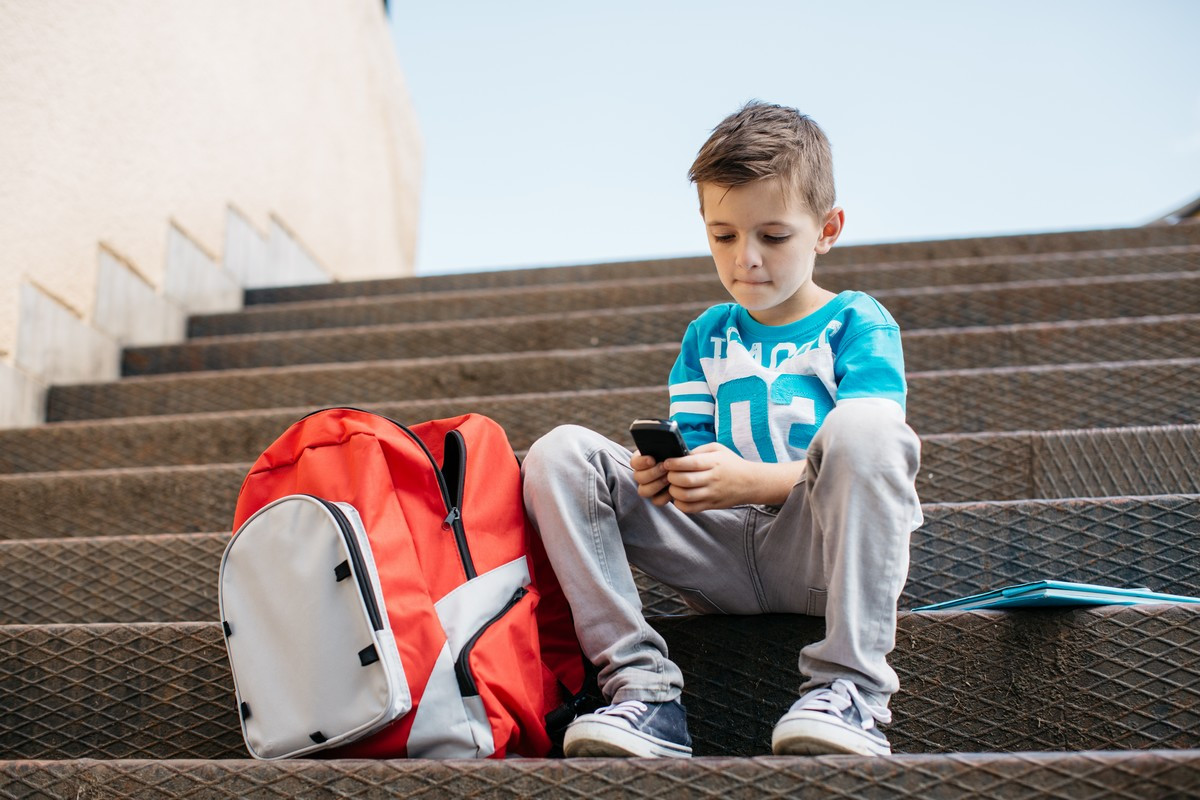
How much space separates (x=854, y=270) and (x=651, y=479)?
2028 mm

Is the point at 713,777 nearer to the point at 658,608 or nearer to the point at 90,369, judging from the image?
the point at 658,608

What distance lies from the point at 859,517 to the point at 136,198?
2889 millimetres

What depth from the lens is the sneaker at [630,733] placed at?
1184mm

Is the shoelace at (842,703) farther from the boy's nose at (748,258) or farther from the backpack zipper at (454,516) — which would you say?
the boy's nose at (748,258)

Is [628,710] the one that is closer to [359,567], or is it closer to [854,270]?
[359,567]

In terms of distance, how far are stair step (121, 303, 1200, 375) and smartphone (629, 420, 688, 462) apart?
137 cm

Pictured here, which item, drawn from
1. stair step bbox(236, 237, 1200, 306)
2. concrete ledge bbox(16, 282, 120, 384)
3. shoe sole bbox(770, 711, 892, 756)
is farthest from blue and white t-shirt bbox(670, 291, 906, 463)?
concrete ledge bbox(16, 282, 120, 384)

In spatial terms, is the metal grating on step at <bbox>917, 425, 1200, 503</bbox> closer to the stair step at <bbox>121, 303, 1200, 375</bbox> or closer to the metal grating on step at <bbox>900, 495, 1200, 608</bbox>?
the metal grating on step at <bbox>900, 495, 1200, 608</bbox>

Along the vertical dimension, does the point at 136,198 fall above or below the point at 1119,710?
above

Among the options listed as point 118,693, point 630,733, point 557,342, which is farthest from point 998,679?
point 557,342

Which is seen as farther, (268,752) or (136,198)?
(136,198)

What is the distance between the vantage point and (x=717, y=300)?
3221mm

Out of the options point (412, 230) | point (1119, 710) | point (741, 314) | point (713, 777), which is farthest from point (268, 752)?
point (412, 230)

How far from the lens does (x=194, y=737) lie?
146 centimetres
